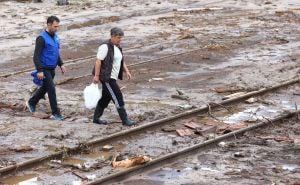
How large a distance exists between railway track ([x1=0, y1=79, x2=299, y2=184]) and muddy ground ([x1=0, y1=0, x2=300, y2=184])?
1.45 feet

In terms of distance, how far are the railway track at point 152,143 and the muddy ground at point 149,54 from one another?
44 centimetres

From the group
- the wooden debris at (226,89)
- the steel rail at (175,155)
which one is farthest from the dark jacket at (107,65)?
the wooden debris at (226,89)

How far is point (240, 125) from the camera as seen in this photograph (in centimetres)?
1257

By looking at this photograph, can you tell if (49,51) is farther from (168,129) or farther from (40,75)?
(168,129)

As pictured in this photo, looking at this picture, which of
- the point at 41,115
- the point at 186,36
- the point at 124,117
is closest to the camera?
the point at 124,117

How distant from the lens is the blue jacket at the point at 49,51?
12445 millimetres

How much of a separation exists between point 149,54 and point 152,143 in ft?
33.9

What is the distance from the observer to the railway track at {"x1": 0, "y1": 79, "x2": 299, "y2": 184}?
995 cm

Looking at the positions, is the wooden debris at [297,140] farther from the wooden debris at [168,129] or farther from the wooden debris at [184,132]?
the wooden debris at [168,129]

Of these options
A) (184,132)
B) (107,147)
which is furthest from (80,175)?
(184,132)

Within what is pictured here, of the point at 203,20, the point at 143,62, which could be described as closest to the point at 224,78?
the point at 143,62

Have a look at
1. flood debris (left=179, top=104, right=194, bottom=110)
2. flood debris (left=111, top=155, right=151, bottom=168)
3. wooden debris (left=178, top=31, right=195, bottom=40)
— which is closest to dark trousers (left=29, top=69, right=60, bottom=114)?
flood debris (left=179, top=104, right=194, bottom=110)

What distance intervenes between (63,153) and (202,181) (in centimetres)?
230

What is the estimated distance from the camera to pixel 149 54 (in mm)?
21641
